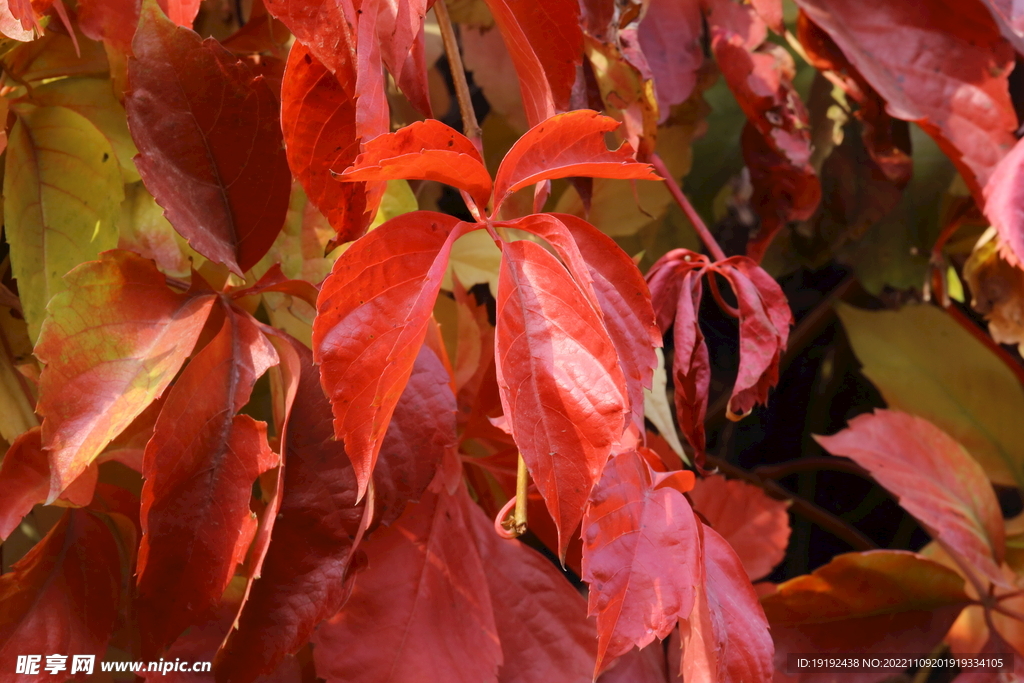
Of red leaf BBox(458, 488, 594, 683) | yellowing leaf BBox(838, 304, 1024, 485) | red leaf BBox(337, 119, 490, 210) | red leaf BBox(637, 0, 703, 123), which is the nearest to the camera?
red leaf BBox(337, 119, 490, 210)

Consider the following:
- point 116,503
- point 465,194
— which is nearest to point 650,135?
point 465,194

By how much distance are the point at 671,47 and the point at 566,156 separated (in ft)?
0.79

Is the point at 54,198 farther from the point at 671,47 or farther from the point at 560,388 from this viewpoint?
the point at 671,47

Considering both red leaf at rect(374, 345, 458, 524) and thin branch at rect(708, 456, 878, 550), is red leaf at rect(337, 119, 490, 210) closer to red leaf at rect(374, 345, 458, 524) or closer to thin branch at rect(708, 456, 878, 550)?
red leaf at rect(374, 345, 458, 524)

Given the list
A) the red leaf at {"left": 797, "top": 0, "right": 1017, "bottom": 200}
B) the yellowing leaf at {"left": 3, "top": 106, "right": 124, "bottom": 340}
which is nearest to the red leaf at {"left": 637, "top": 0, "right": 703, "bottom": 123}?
the red leaf at {"left": 797, "top": 0, "right": 1017, "bottom": 200}

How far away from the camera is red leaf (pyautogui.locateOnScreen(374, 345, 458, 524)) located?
0.91 feet

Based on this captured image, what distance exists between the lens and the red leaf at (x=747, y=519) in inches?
17.2

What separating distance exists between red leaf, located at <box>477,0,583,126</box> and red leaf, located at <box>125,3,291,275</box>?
0.10 meters

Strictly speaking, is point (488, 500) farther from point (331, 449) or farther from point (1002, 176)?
point (1002, 176)

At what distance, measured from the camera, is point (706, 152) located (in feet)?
1.90

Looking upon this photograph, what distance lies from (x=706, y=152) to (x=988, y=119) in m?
0.21

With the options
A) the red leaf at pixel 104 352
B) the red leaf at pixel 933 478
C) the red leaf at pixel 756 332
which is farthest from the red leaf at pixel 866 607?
the red leaf at pixel 104 352

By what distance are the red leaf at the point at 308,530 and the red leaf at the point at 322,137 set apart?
0.07 meters

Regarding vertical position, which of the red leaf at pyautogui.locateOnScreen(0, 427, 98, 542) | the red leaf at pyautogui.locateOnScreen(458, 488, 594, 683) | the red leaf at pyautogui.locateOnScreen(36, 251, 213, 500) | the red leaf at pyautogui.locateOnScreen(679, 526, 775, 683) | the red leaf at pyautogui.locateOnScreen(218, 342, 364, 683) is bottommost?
the red leaf at pyautogui.locateOnScreen(458, 488, 594, 683)
